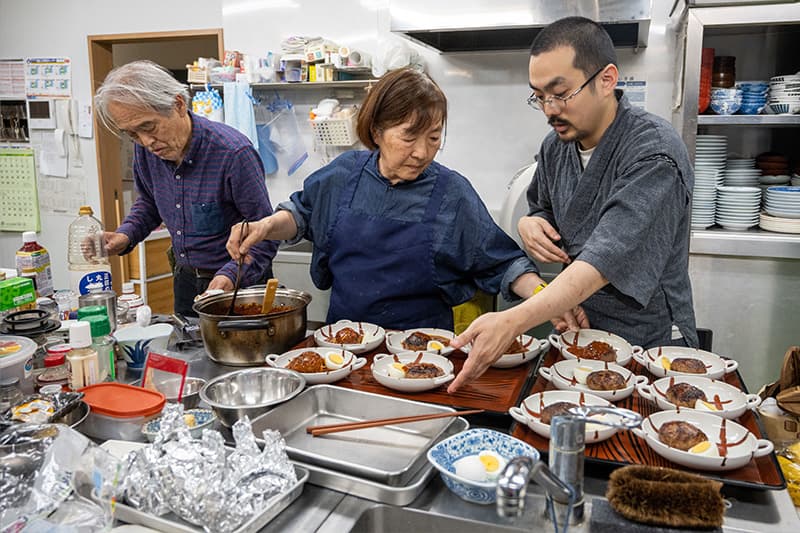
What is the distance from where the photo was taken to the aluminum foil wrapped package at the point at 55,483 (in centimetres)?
100

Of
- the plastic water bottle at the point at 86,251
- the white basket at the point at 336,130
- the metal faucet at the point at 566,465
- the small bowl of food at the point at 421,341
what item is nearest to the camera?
the metal faucet at the point at 566,465

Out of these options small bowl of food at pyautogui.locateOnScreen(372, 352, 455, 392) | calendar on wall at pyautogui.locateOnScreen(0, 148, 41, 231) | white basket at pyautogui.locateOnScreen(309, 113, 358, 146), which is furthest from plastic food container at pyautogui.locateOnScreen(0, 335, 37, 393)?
calendar on wall at pyautogui.locateOnScreen(0, 148, 41, 231)

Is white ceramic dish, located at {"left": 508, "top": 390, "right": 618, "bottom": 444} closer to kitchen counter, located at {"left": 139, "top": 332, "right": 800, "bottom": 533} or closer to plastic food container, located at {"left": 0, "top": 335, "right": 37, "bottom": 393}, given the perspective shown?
kitchen counter, located at {"left": 139, "top": 332, "right": 800, "bottom": 533}

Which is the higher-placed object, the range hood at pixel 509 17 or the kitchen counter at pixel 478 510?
the range hood at pixel 509 17

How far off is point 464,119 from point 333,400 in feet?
9.62

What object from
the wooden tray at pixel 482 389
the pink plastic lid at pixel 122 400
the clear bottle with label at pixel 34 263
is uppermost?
the clear bottle with label at pixel 34 263

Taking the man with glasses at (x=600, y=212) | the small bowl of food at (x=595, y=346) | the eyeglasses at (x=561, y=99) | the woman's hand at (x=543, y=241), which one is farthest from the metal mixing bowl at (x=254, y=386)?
the eyeglasses at (x=561, y=99)

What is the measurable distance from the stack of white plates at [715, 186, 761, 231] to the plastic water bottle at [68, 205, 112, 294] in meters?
2.88

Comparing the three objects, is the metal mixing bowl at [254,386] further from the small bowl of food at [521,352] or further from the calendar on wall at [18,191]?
the calendar on wall at [18,191]

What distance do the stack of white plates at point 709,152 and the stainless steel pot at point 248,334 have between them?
2.39m

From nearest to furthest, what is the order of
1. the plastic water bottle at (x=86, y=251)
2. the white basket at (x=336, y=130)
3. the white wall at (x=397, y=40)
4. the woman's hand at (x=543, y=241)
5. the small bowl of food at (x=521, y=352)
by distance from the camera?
the small bowl of food at (x=521, y=352) → the woman's hand at (x=543, y=241) → the plastic water bottle at (x=86, y=251) → the white wall at (x=397, y=40) → the white basket at (x=336, y=130)

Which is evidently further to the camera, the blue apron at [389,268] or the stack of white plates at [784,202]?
the stack of white plates at [784,202]

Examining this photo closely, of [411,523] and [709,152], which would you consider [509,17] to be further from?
[411,523]

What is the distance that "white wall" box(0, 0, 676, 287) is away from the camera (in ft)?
11.9
